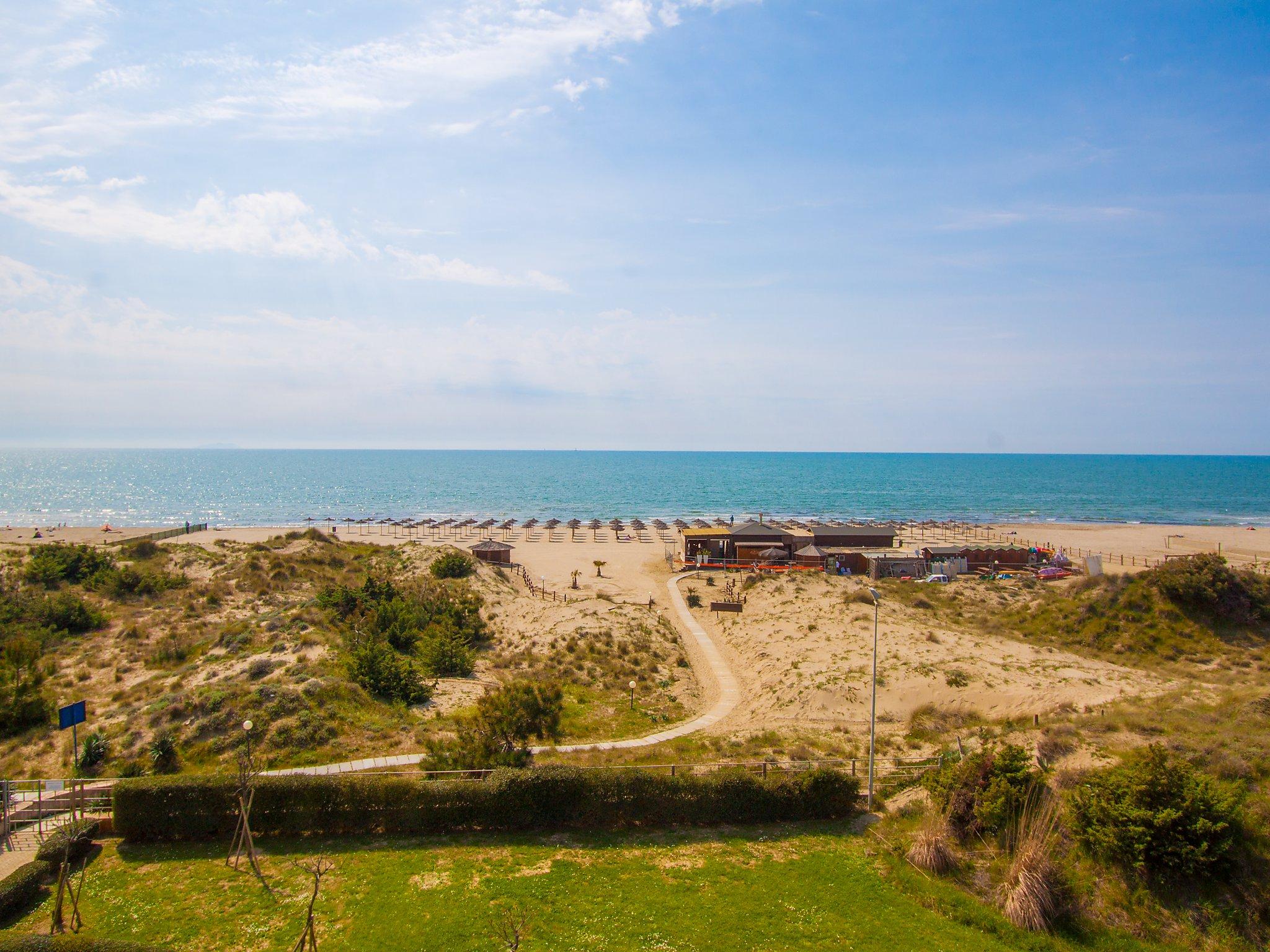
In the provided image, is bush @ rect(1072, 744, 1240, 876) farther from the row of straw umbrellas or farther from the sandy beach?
the row of straw umbrellas

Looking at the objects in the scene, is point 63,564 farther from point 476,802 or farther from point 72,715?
point 476,802

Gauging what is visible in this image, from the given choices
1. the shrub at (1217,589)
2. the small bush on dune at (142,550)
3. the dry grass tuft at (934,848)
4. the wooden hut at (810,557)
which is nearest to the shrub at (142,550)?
the small bush on dune at (142,550)

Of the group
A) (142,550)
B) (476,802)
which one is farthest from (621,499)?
(476,802)

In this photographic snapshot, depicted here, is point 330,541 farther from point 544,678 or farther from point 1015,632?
point 1015,632

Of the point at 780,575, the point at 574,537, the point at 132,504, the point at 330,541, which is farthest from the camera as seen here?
the point at 132,504

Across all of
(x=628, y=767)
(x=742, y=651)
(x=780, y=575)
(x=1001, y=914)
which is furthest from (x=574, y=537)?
(x=1001, y=914)
